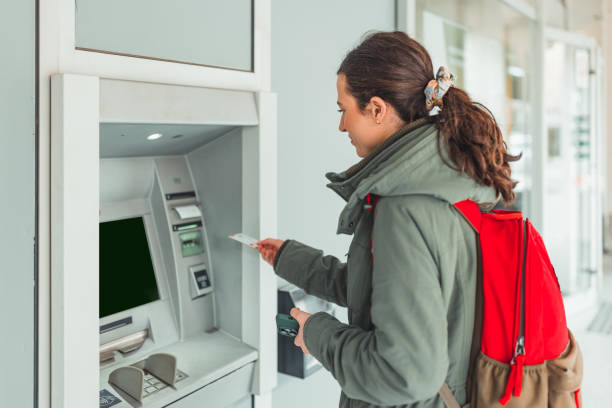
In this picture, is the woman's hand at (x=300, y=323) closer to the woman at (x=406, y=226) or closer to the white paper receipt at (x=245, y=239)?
the woman at (x=406, y=226)

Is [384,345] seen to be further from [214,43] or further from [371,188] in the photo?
[214,43]

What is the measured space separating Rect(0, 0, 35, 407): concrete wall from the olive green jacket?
60 centimetres

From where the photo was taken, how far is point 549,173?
4820mm

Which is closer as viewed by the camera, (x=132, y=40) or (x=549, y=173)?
(x=132, y=40)

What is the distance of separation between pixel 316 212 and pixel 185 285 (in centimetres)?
62

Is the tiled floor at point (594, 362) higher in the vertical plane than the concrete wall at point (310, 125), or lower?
lower

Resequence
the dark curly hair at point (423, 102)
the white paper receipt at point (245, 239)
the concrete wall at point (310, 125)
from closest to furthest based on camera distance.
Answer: the dark curly hair at point (423, 102), the white paper receipt at point (245, 239), the concrete wall at point (310, 125)

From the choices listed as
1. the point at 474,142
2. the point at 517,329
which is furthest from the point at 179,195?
the point at 517,329

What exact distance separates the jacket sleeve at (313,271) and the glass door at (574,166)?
12.8 ft

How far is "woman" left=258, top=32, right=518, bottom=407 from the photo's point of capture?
3.38ft

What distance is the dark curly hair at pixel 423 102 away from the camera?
1.12 m

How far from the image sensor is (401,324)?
40.2 inches

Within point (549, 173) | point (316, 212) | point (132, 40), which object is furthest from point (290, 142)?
point (549, 173)

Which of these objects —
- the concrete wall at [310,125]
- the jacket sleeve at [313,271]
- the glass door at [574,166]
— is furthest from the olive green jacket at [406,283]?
the glass door at [574,166]
